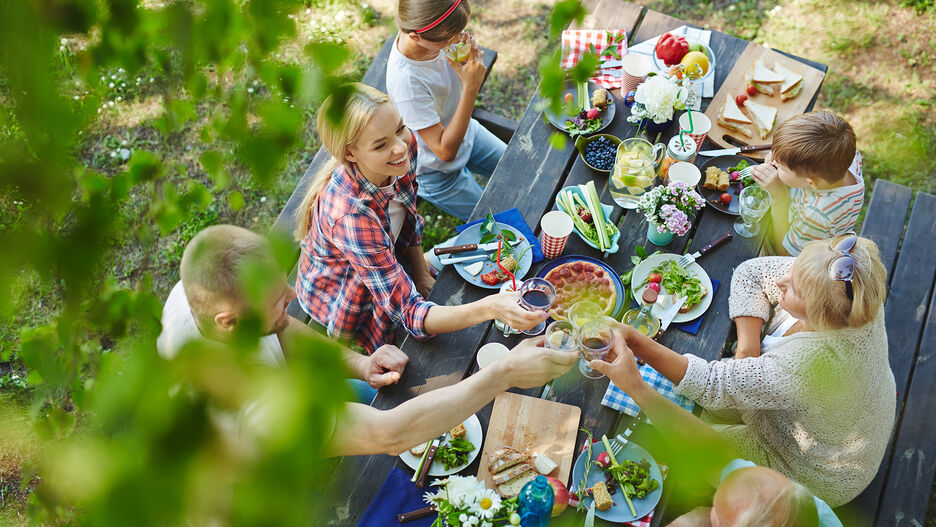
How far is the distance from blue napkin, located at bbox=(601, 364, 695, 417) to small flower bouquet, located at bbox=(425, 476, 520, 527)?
23.2 inches

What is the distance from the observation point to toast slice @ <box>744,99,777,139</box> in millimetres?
3309

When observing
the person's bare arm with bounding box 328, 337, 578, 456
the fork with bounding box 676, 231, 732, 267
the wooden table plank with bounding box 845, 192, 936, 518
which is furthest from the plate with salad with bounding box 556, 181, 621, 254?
the wooden table plank with bounding box 845, 192, 936, 518

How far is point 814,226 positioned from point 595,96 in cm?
119

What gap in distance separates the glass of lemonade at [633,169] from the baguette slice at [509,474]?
4.26ft

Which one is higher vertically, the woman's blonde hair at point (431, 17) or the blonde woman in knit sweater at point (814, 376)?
the woman's blonde hair at point (431, 17)

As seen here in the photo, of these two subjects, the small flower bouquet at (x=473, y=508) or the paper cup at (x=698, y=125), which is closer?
the small flower bouquet at (x=473, y=508)

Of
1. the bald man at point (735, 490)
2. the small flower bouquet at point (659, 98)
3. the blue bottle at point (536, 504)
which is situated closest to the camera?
the bald man at point (735, 490)

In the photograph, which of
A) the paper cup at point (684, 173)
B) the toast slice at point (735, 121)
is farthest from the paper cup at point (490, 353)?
the toast slice at point (735, 121)

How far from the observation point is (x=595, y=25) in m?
3.71

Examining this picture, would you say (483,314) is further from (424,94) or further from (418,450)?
(424,94)

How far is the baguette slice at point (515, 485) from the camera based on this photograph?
242cm

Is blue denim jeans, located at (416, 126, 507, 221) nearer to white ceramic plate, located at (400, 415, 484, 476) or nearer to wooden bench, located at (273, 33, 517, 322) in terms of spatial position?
wooden bench, located at (273, 33, 517, 322)

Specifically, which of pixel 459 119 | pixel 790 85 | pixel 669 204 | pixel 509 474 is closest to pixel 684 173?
pixel 669 204

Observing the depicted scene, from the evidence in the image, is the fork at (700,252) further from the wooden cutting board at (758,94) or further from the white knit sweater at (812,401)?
the wooden cutting board at (758,94)
